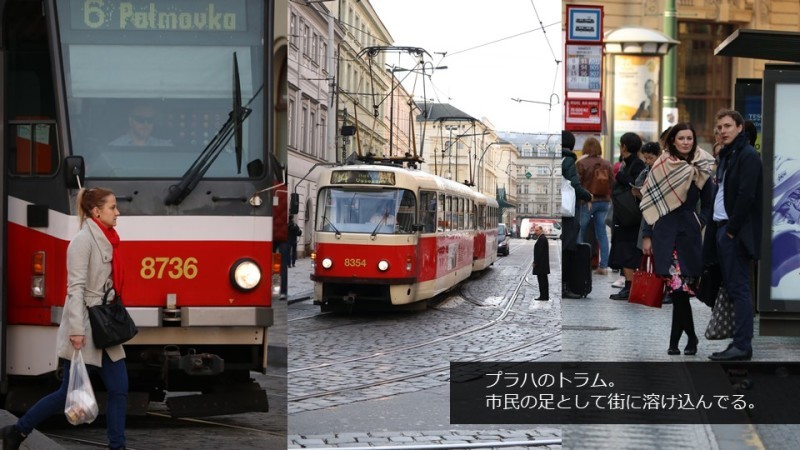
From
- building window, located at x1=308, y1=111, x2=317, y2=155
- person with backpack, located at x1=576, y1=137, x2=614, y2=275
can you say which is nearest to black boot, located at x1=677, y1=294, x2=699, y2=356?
person with backpack, located at x1=576, y1=137, x2=614, y2=275

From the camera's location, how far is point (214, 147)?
492 cm

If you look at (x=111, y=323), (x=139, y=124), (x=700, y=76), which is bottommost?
(x=111, y=323)

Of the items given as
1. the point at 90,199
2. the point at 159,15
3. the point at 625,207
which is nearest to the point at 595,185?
the point at 625,207

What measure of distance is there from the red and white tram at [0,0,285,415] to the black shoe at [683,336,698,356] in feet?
6.61

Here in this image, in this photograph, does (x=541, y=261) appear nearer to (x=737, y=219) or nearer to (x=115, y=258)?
(x=115, y=258)

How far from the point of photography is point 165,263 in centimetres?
498

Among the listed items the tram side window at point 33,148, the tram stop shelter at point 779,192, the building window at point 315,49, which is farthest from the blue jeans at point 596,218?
the tram stop shelter at point 779,192

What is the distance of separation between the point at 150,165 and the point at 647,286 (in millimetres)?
2341

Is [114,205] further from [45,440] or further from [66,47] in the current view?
[45,440]

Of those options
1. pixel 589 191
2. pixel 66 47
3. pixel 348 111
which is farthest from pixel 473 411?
pixel 66 47

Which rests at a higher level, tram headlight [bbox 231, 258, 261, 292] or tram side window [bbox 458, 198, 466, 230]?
tram side window [bbox 458, 198, 466, 230]

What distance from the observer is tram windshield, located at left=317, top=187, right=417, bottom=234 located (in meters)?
3.28

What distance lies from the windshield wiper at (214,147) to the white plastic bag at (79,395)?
74 cm

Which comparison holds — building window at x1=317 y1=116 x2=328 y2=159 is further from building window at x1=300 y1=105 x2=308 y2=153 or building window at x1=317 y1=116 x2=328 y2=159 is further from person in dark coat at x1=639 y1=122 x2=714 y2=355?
person in dark coat at x1=639 y1=122 x2=714 y2=355
